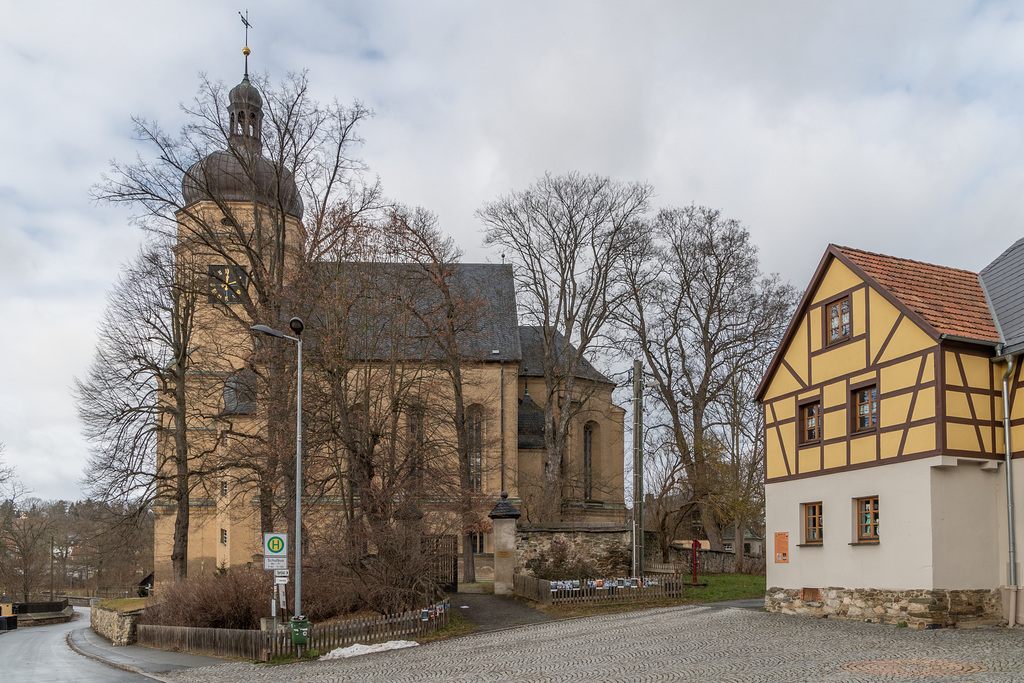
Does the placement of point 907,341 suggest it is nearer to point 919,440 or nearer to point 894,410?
point 894,410

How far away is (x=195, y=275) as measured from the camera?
33.3 meters

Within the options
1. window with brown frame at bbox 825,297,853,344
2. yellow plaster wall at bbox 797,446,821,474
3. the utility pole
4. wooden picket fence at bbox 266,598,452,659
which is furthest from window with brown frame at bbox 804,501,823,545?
wooden picket fence at bbox 266,598,452,659

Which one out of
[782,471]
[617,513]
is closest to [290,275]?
[782,471]

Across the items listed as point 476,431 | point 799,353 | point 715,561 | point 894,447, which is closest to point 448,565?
point 476,431

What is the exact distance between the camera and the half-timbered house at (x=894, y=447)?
18.6 meters

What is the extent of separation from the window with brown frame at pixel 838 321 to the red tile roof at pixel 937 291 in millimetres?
1139

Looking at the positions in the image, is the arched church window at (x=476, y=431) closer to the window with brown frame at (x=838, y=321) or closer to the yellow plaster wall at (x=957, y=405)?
the window with brown frame at (x=838, y=321)

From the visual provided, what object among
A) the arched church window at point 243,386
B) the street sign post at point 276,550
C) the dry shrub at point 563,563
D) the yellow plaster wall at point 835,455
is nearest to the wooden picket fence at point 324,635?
the street sign post at point 276,550

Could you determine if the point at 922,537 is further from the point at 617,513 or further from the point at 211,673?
the point at 617,513

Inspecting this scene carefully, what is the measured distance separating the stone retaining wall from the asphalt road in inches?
55.1

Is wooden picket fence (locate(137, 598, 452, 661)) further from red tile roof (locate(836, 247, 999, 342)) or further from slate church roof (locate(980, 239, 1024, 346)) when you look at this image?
slate church roof (locate(980, 239, 1024, 346))

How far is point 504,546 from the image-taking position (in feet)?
91.6

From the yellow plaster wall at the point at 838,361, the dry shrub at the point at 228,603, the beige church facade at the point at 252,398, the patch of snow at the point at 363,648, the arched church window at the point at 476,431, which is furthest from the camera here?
the arched church window at the point at 476,431

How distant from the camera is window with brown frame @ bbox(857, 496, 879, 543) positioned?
2022 centimetres
